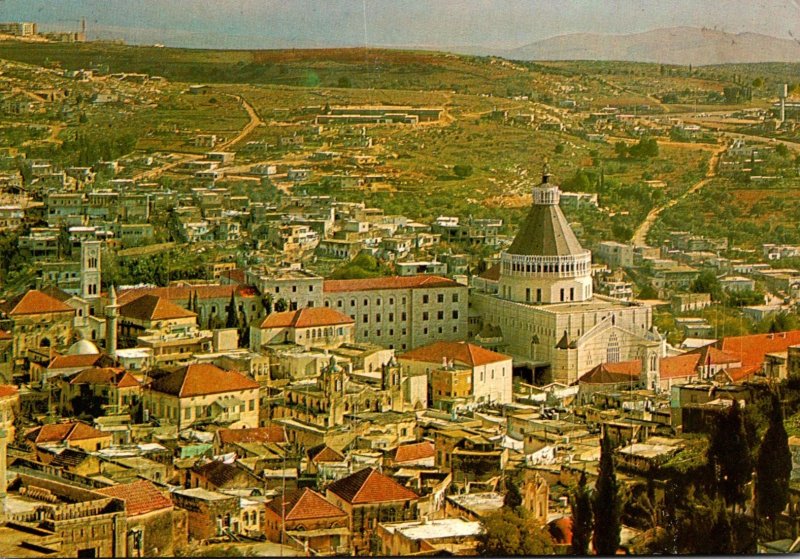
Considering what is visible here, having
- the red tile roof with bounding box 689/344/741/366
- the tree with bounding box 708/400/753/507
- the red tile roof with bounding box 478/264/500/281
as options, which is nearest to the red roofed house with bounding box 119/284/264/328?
the red tile roof with bounding box 478/264/500/281

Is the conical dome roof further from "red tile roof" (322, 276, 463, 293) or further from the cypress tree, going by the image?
the cypress tree

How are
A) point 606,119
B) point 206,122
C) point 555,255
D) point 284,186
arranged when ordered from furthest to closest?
point 606,119, point 206,122, point 284,186, point 555,255

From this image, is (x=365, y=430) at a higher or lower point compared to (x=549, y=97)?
lower

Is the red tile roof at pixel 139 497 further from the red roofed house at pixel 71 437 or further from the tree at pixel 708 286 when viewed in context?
the tree at pixel 708 286

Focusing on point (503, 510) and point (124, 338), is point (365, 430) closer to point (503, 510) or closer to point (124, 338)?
point (503, 510)

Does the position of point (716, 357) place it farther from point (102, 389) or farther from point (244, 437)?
A: point (102, 389)

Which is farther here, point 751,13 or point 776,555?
point 751,13

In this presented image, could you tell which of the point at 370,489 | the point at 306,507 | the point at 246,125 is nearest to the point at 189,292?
the point at 370,489

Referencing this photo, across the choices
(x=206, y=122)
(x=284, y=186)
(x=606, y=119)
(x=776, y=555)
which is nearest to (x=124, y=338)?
(x=776, y=555)
